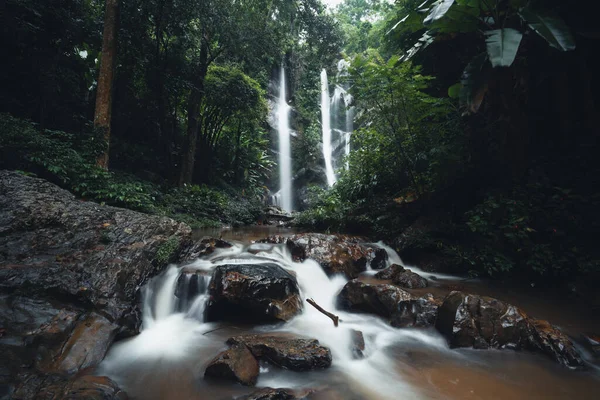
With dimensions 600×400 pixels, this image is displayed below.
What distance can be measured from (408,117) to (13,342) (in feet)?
24.8

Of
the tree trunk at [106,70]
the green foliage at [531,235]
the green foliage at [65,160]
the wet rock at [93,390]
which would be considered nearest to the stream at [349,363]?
the wet rock at [93,390]

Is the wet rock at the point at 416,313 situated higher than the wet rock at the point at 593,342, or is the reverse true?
the wet rock at the point at 416,313

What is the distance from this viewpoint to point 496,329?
10.3 feet

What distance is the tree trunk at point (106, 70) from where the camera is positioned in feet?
24.2

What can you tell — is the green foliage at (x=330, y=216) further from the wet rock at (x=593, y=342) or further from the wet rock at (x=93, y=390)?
the wet rock at (x=93, y=390)

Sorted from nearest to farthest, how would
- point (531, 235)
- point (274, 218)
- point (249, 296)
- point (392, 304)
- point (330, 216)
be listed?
1. point (249, 296)
2. point (392, 304)
3. point (531, 235)
4. point (330, 216)
5. point (274, 218)

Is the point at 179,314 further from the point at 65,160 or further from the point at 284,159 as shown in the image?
the point at 284,159

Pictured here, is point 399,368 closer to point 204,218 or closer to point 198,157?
point 204,218

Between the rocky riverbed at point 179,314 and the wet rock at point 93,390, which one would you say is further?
the rocky riverbed at point 179,314

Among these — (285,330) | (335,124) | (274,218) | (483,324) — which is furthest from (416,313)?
(335,124)

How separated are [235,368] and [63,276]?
2.37m

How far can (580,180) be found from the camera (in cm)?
466

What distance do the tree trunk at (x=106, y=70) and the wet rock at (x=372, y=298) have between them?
7399mm

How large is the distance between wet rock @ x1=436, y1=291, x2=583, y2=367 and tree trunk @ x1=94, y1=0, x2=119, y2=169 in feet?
29.0
